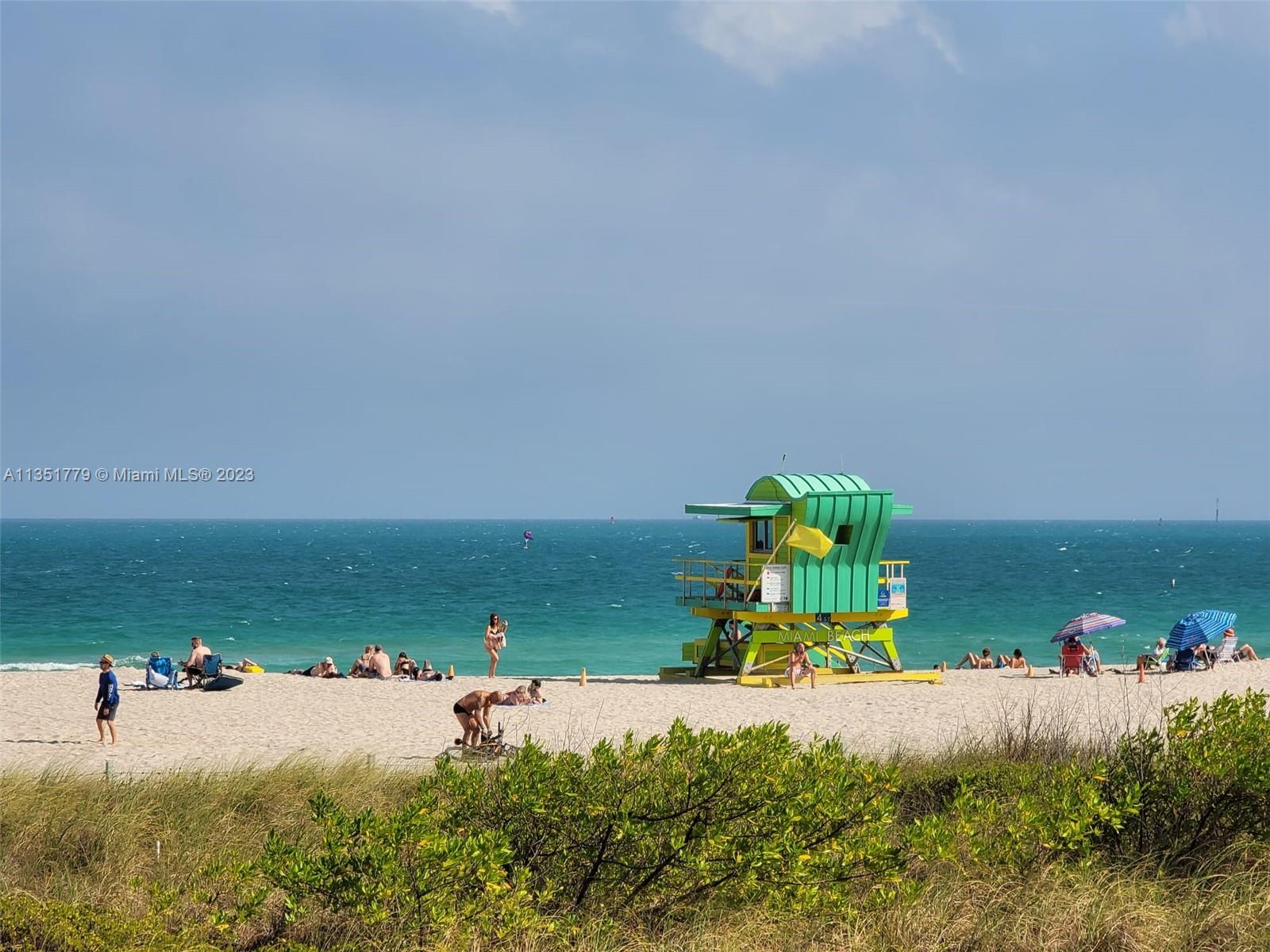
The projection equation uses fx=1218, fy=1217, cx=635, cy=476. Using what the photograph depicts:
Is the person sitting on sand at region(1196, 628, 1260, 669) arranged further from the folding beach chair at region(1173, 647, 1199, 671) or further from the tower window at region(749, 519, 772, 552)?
the tower window at region(749, 519, 772, 552)

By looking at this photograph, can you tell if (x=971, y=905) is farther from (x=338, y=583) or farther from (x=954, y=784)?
(x=338, y=583)

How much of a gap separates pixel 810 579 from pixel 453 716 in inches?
317

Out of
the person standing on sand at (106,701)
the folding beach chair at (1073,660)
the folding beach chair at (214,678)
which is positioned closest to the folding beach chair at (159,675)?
the folding beach chair at (214,678)

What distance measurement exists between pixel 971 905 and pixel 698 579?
18.7 m

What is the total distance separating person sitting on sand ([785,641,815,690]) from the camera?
23391 mm

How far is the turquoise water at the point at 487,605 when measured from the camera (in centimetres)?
4188

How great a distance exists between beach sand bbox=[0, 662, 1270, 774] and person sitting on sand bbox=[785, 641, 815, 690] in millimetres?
538

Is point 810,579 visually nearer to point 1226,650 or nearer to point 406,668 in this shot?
point 406,668

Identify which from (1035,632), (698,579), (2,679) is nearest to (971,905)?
(698,579)

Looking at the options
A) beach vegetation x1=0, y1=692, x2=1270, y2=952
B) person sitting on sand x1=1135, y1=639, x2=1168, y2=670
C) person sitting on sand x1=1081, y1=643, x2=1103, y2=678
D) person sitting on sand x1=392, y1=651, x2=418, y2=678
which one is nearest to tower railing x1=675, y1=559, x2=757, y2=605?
person sitting on sand x1=392, y1=651, x2=418, y2=678

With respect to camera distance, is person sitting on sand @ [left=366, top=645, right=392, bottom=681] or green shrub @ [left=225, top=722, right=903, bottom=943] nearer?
green shrub @ [left=225, top=722, right=903, bottom=943]

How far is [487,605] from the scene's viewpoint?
59156mm

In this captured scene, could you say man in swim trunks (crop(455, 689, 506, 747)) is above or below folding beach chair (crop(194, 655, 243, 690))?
above

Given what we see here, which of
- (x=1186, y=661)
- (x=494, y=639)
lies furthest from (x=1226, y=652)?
(x=494, y=639)
